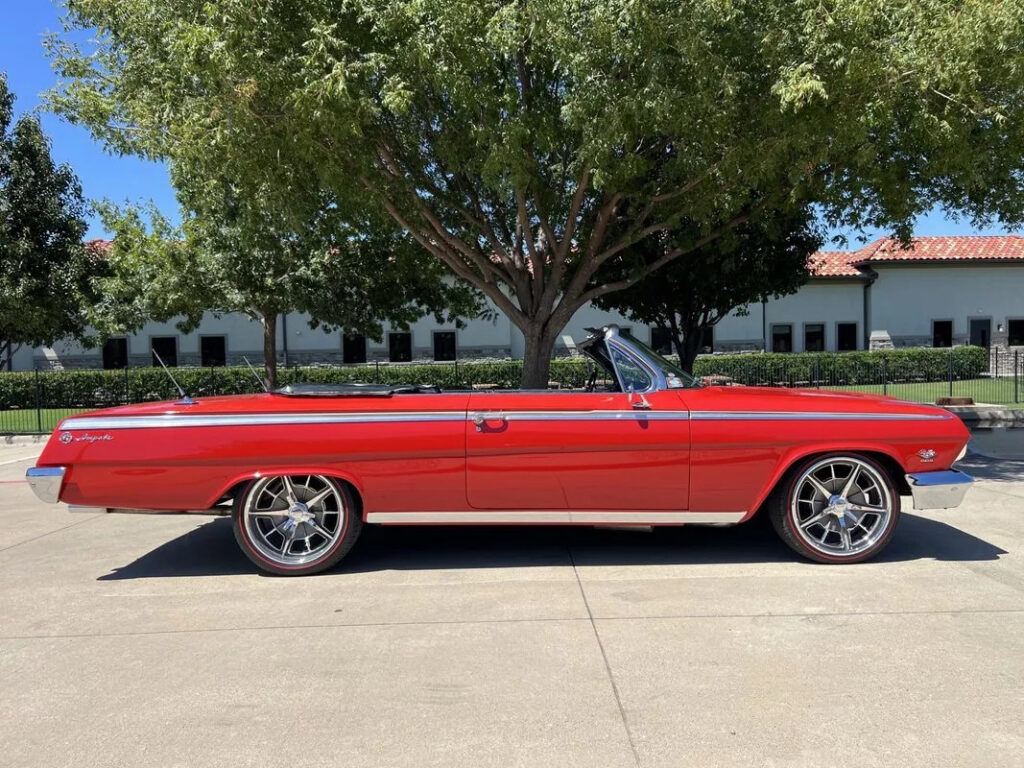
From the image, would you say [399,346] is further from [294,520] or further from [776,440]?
[776,440]

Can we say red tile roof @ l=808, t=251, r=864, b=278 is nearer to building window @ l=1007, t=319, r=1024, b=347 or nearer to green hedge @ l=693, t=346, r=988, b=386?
green hedge @ l=693, t=346, r=988, b=386

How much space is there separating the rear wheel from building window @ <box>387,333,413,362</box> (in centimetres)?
2495

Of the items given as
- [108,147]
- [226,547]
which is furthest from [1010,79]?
[108,147]

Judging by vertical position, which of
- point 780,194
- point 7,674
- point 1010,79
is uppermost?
point 1010,79

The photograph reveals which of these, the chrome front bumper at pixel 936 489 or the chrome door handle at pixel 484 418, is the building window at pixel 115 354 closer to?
the chrome door handle at pixel 484 418

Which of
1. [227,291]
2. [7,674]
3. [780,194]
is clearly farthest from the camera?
[227,291]

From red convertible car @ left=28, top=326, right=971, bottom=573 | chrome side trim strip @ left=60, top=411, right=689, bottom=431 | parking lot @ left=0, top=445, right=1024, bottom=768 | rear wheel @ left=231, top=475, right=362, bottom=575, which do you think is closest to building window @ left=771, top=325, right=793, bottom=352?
parking lot @ left=0, top=445, right=1024, bottom=768

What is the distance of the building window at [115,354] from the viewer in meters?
29.2

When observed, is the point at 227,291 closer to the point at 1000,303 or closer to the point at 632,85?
the point at 632,85

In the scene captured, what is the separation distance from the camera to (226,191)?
10.2 metres

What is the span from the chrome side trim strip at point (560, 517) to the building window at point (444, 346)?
24847 millimetres

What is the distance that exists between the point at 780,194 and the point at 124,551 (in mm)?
8098

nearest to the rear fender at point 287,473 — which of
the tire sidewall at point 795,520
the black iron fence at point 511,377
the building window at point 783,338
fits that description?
the tire sidewall at point 795,520

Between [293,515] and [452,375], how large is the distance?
21314 mm
